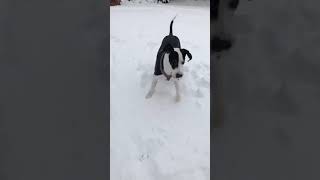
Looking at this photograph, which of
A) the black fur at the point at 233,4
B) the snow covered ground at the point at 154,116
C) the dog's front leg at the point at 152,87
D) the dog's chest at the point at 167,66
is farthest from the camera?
the dog's front leg at the point at 152,87

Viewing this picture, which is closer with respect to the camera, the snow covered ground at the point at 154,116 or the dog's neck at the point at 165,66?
the snow covered ground at the point at 154,116

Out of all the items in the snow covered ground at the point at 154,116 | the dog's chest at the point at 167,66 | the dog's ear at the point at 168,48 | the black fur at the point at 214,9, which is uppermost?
the dog's ear at the point at 168,48

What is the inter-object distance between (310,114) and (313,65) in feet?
0.17

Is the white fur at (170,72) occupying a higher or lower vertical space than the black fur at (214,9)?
lower

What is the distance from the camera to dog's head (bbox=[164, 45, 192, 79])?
4.02 metres

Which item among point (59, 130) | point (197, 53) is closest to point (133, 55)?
point (197, 53)

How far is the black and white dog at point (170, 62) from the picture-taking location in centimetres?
403

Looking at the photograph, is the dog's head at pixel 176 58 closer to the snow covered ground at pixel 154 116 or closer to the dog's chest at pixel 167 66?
the dog's chest at pixel 167 66

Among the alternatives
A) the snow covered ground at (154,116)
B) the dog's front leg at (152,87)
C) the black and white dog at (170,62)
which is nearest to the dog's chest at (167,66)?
the black and white dog at (170,62)

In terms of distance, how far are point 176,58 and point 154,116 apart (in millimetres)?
597

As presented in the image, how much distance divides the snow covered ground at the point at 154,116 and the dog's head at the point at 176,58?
267 millimetres

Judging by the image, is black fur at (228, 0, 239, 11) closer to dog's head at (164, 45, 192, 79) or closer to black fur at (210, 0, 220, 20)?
black fur at (210, 0, 220, 20)

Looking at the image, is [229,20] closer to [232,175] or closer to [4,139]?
[232,175]

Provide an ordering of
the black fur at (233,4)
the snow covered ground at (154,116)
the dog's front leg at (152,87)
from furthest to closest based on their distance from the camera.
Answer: the dog's front leg at (152,87) → the snow covered ground at (154,116) → the black fur at (233,4)
